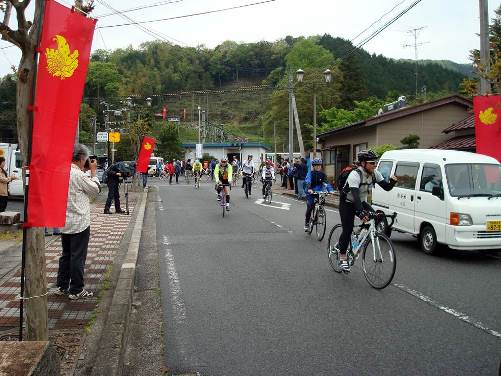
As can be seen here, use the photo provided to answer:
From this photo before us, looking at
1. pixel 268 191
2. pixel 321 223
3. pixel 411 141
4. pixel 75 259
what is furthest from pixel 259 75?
pixel 75 259

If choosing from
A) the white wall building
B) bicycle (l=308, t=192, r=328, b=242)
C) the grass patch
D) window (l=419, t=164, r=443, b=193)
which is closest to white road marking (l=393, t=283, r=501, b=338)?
window (l=419, t=164, r=443, b=193)

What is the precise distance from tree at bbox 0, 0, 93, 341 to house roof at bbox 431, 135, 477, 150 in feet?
57.8

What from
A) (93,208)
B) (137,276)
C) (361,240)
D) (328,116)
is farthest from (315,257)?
(328,116)

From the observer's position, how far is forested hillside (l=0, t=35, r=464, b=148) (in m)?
61.3

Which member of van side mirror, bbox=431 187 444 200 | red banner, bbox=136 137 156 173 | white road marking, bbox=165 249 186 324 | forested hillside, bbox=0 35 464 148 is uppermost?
forested hillside, bbox=0 35 464 148

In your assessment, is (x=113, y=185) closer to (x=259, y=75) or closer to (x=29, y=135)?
(x=29, y=135)

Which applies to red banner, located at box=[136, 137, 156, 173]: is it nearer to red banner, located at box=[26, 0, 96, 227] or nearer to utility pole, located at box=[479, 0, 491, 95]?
utility pole, located at box=[479, 0, 491, 95]

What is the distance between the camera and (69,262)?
Result: 6316 millimetres

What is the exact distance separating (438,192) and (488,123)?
3.45 meters

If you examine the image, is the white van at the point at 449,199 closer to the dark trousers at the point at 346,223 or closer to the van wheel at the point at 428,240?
the van wheel at the point at 428,240

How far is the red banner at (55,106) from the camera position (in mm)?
3836

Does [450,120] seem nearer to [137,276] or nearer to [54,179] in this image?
[137,276]

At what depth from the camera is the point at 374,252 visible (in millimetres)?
7012

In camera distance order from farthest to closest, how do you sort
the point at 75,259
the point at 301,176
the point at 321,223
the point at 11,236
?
the point at 301,176 → the point at 321,223 → the point at 11,236 → the point at 75,259
